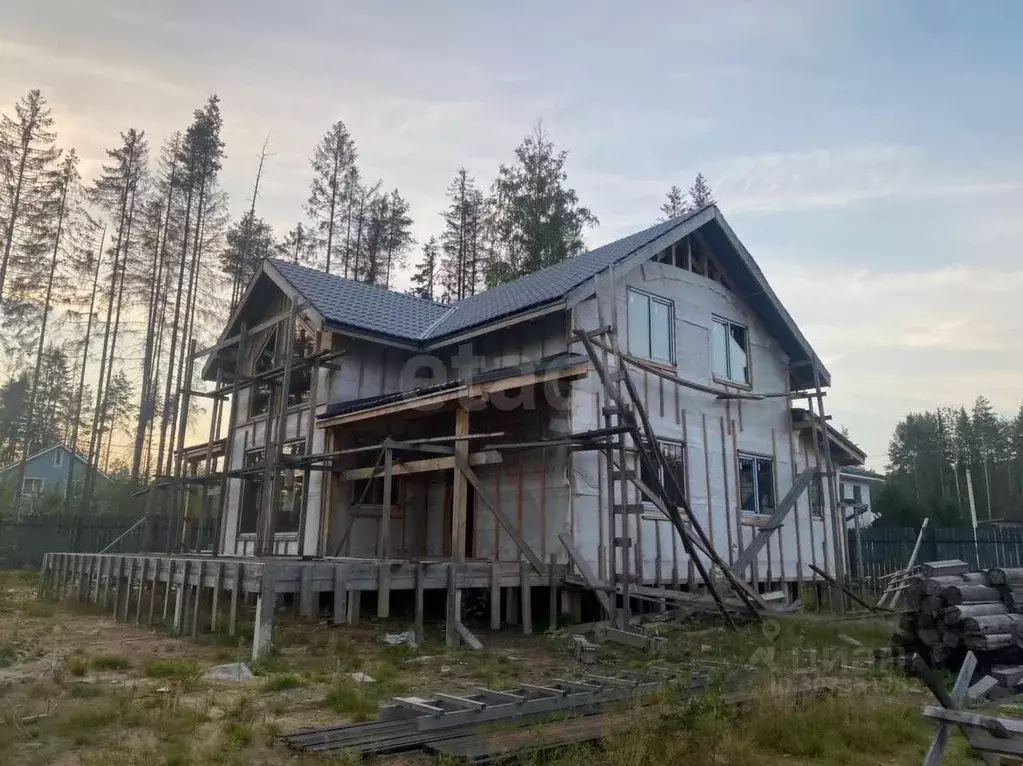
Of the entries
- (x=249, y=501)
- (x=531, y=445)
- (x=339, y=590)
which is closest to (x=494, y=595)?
(x=531, y=445)

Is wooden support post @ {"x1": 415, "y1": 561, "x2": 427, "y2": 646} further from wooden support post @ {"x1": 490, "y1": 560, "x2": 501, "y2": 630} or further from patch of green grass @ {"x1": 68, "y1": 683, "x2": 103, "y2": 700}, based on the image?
patch of green grass @ {"x1": 68, "y1": 683, "x2": 103, "y2": 700}

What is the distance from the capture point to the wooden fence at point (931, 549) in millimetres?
20797

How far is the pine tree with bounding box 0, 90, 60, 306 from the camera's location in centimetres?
2778

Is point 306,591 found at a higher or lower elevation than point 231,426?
lower

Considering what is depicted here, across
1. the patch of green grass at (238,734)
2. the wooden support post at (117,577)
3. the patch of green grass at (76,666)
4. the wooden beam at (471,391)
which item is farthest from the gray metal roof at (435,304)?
the patch of green grass at (238,734)

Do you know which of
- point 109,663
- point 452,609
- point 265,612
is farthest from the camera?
point 452,609

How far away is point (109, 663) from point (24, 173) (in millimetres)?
25409

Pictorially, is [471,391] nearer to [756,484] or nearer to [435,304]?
[756,484]

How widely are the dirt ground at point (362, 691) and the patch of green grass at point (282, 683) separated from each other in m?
0.02

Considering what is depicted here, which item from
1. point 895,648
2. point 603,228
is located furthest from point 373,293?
point 603,228

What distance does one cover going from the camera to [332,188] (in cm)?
3559

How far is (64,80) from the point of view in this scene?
13188 millimetres

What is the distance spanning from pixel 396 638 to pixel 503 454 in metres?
4.22

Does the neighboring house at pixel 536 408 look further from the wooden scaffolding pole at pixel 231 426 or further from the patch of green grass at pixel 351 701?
the patch of green grass at pixel 351 701
